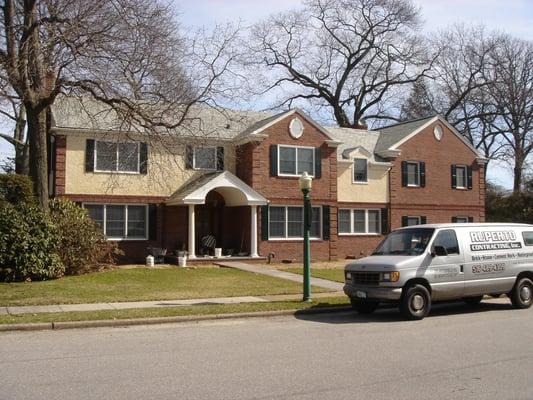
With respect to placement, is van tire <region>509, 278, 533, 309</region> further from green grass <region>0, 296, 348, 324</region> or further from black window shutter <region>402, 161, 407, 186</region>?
black window shutter <region>402, 161, 407, 186</region>

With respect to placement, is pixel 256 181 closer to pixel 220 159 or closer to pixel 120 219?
pixel 220 159

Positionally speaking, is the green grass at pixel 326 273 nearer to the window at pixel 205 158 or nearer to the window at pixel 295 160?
the window at pixel 295 160

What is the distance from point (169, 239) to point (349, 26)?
32.2 m

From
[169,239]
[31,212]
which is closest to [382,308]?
[31,212]

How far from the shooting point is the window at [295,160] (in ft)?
92.4

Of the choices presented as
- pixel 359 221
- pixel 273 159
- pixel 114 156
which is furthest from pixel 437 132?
pixel 114 156

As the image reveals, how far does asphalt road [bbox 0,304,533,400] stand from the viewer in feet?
22.3

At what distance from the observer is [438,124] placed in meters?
34.0

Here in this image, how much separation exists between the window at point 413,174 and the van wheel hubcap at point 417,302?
20963 millimetres

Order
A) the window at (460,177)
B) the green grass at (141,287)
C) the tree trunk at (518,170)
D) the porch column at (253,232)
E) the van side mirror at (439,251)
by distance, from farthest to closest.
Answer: the tree trunk at (518,170) < the window at (460,177) < the porch column at (253,232) < the green grass at (141,287) < the van side mirror at (439,251)

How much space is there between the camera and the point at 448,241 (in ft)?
44.2

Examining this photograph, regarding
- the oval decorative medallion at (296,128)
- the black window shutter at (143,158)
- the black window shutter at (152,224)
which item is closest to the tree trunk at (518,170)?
the oval decorative medallion at (296,128)

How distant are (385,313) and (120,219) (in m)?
15.0

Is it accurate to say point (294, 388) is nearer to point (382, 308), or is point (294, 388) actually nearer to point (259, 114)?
point (382, 308)
